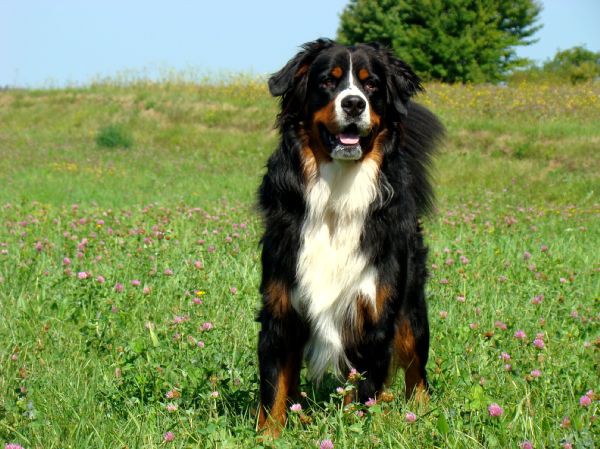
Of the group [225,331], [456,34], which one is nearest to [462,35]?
[456,34]

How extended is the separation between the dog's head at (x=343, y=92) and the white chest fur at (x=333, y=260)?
0.47 ft

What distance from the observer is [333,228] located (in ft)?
12.4

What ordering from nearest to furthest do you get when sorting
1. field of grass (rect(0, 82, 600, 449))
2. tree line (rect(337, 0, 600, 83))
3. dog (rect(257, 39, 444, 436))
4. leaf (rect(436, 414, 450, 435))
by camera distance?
leaf (rect(436, 414, 450, 435)) < field of grass (rect(0, 82, 600, 449)) < dog (rect(257, 39, 444, 436)) < tree line (rect(337, 0, 600, 83))

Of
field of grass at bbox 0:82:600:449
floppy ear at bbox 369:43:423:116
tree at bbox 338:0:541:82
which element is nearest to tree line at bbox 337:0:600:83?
tree at bbox 338:0:541:82

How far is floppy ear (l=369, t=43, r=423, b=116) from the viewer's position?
3924 mm

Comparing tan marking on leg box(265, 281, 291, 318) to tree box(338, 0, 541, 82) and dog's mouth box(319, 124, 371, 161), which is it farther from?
tree box(338, 0, 541, 82)

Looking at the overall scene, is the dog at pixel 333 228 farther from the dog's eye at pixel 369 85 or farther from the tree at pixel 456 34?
the tree at pixel 456 34

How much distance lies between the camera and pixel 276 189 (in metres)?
3.75

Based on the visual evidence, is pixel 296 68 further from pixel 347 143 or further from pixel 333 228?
pixel 333 228

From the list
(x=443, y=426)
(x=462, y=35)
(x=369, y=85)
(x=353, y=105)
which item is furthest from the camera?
(x=462, y=35)

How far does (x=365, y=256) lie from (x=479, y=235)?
16.7ft

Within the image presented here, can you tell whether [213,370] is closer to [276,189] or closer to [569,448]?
[276,189]

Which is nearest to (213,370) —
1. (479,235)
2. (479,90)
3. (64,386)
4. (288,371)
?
(288,371)

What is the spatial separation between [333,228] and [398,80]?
87 cm
